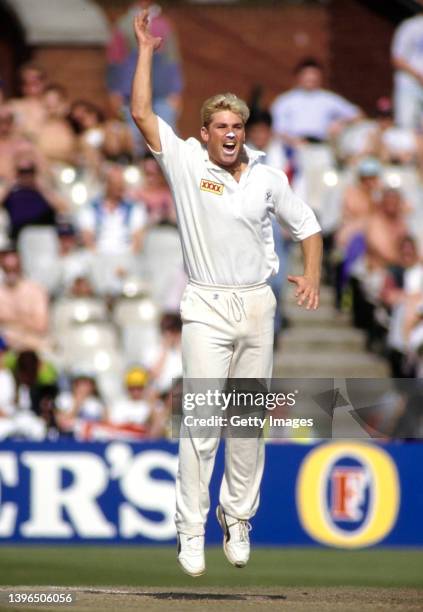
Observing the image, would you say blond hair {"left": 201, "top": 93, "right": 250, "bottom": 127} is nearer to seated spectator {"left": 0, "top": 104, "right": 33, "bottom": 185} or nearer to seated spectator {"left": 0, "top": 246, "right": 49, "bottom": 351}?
seated spectator {"left": 0, "top": 246, "right": 49, "bottom": 351}

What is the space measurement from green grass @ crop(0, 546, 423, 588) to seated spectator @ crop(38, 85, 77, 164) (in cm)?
488

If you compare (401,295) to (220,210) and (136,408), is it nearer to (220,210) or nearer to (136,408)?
(136,408)

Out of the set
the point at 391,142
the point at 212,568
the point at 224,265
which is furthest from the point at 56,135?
the point at 224,265

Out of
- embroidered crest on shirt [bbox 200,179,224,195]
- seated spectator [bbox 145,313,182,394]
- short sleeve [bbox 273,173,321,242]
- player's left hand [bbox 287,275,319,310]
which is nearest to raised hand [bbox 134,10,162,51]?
embroidered crest on shirt [bbox 200,179,224,195]

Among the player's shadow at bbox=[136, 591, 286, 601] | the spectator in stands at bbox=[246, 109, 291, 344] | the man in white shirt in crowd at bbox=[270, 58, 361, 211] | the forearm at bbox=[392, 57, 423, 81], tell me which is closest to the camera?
the player's shadow at bbox=[136, 591, 286, 601]

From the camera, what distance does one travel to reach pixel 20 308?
15.1m

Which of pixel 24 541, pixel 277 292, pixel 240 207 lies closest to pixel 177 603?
pixel 240 207

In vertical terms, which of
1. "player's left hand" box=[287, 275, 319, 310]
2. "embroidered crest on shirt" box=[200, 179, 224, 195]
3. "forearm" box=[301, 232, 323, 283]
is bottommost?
"player's left hand" box=[287, 275, 319, 310]

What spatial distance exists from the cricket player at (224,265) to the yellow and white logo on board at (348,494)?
199 inches

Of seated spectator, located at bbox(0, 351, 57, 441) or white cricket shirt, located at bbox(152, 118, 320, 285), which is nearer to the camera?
white cricket shirt, located at bbox(152, 118, 320, 285)

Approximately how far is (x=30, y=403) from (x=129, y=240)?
2421mm

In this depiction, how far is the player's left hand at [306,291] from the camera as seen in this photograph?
336 inches

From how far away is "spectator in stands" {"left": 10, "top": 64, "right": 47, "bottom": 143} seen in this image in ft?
56.2

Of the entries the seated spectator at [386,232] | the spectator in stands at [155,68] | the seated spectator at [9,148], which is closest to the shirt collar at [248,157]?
the seated spectator at [386,232]
